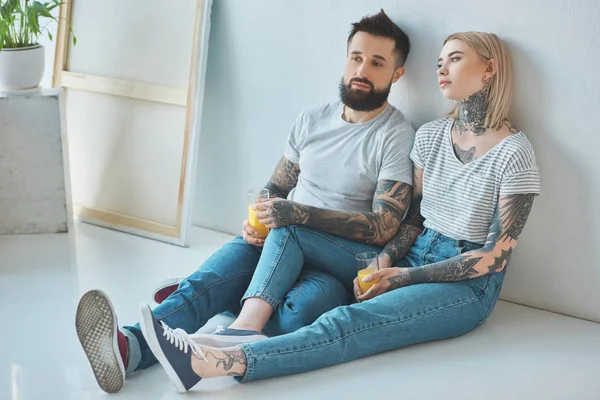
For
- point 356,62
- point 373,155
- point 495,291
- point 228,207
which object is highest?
point 356,62

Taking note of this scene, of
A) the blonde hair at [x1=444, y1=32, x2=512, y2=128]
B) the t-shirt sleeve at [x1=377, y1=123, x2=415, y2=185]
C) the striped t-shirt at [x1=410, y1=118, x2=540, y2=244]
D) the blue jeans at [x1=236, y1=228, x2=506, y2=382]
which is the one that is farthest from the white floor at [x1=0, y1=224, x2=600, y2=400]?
the blonde hair at [x1=444, y1=32, x2=512, y2=128]

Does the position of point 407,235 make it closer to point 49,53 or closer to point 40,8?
point 40,8

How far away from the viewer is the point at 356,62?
10.2 ft

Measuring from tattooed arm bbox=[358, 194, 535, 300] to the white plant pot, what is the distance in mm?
1782

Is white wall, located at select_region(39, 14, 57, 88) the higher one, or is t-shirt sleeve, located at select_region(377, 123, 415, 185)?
t-shirt sleeve, located at select_region(377, 123, 415, 185)

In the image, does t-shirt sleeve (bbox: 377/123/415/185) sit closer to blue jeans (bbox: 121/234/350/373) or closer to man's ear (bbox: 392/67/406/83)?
man's ear (bbox: 392/67/406/83)

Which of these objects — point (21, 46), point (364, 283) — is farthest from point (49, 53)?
point (364, 283)

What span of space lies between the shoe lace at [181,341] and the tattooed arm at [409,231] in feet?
2.53

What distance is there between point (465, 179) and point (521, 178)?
0.19 metres

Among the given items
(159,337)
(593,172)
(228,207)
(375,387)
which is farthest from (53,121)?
(593,172)

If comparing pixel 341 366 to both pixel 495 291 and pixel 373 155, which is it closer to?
pixel 495 291

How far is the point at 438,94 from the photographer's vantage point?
312 centimetres

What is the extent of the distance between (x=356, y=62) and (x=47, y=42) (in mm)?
1671

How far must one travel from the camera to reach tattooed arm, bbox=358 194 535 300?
279 cm
